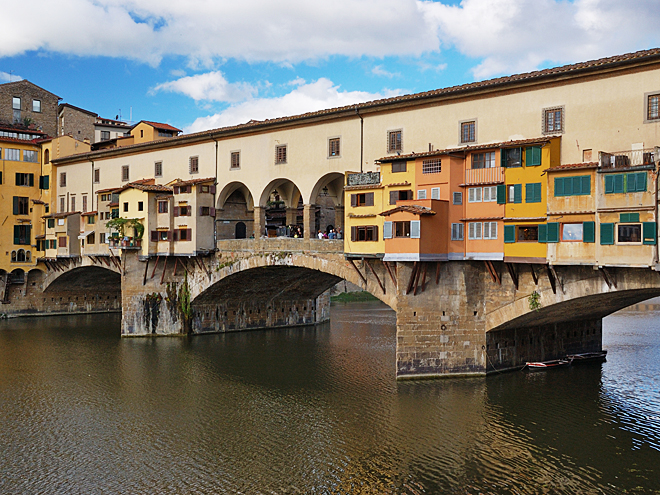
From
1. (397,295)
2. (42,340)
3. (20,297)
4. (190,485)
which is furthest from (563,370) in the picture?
(20,297)

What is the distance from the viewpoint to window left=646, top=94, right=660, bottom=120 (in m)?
26.2

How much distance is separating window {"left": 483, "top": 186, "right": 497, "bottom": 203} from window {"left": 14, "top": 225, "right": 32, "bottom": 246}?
47999 millimetres

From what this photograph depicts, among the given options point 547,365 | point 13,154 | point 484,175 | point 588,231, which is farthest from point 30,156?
point 588,231

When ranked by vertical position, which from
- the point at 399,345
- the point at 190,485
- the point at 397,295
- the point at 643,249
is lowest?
the point at 190,485

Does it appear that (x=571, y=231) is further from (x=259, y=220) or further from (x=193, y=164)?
(x=193, y=164)

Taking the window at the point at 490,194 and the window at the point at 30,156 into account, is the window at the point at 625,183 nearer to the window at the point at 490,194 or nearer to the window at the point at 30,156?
Result: the window at the point at 490,194

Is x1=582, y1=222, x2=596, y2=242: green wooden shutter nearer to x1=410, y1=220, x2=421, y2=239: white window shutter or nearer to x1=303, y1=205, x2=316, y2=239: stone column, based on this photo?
x1=410, y1=220, x2=421, y2=239: white window shutter

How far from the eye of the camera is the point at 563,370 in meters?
34.4

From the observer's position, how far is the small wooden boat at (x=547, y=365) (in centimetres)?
3375

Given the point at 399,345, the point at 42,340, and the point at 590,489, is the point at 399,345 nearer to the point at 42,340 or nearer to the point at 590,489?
the point at 590,489

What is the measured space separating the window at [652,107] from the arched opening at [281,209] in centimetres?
2126

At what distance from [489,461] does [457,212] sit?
12699 millimetres

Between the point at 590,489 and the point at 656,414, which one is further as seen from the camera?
the point at 656,414

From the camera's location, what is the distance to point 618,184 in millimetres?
25719
